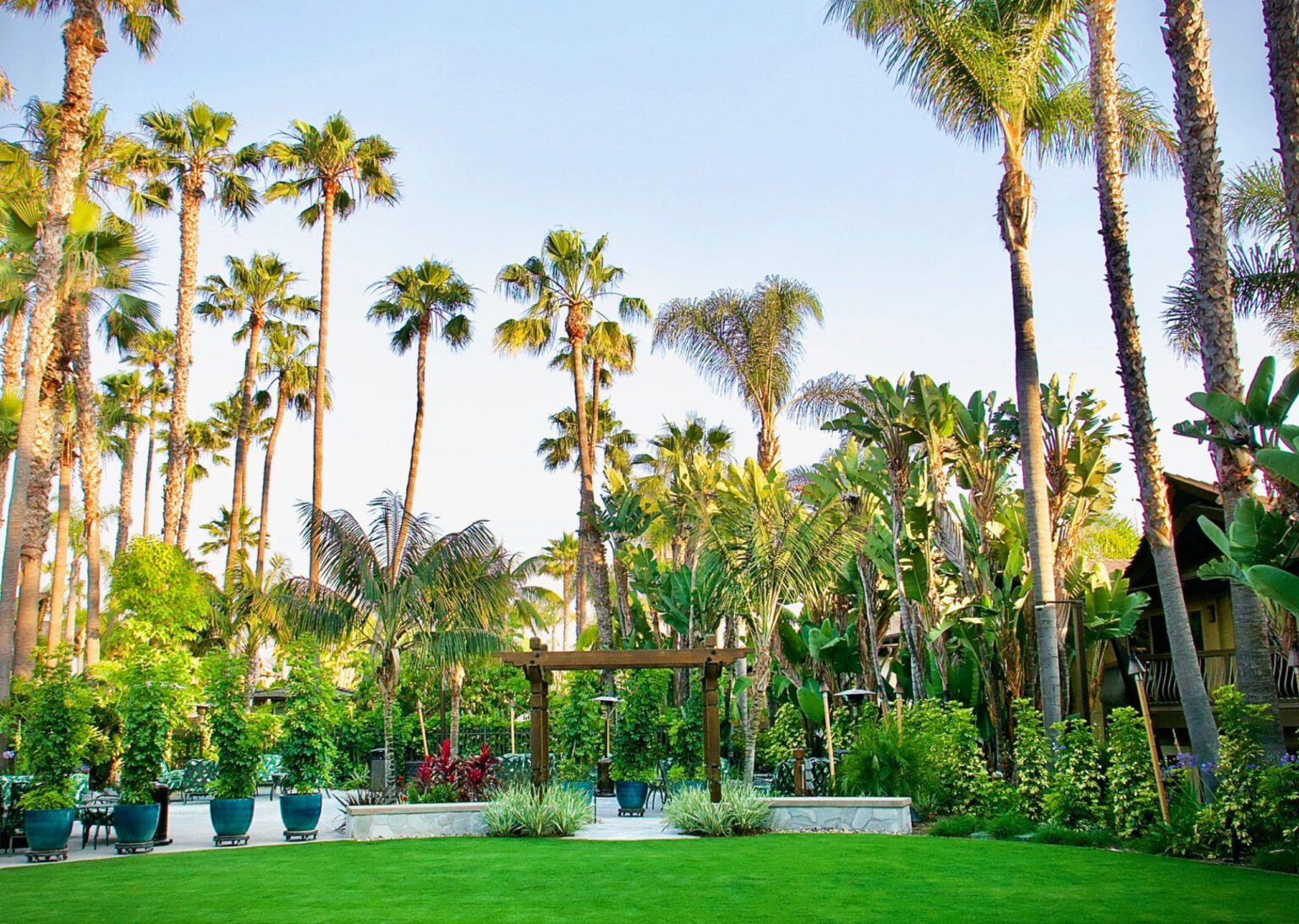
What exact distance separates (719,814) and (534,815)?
8.06 feet

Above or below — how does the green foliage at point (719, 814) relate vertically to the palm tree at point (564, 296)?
below

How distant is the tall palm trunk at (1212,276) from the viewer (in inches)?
416

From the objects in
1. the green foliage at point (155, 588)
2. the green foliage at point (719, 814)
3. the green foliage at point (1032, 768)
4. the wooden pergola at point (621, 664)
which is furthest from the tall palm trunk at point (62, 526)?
the green foliage at point (1032, 768)

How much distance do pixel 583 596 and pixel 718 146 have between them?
28714 mm

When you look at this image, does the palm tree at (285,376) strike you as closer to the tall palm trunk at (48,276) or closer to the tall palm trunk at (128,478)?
the tall palm trunk at (128,478)

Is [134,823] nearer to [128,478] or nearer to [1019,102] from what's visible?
[1019,102]

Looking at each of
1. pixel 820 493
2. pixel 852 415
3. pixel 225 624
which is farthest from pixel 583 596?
pixel 852 415

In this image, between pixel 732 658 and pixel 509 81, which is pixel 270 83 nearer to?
pixel 509 81

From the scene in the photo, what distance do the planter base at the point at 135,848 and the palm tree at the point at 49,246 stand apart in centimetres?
530

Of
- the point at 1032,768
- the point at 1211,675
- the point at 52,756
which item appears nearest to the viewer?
the point at 52,756

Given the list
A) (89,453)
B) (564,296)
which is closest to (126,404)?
(89,453)

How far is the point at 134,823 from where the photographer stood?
1258 cm

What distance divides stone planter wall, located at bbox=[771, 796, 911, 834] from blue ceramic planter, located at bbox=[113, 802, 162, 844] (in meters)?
8.06

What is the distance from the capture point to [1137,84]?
15.9 metres
